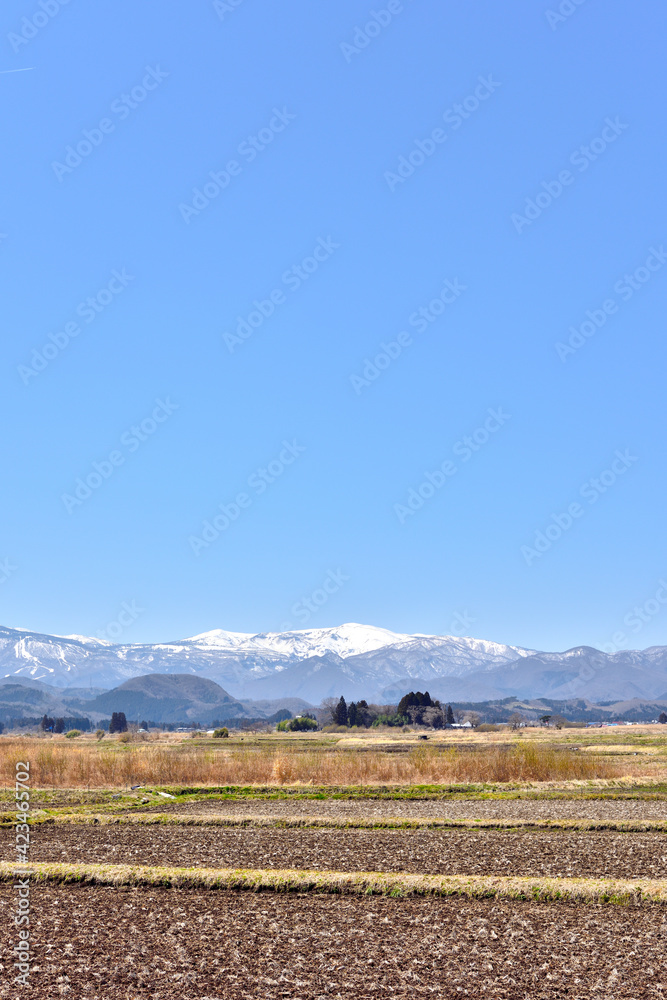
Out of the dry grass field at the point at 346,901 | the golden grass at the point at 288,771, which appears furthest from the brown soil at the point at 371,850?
the golden grass at the point at 288,771

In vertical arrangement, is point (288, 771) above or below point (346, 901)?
below

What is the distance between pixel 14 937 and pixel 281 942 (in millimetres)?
5331

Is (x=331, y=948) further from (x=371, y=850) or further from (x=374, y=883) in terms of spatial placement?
(x=371, y=850)

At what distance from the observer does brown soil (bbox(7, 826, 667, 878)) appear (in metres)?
22.7

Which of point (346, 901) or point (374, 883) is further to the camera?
point (374, 883)

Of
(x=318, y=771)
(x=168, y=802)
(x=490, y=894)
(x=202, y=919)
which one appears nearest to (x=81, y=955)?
(x=202, y=919)

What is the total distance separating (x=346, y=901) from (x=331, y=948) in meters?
4.00

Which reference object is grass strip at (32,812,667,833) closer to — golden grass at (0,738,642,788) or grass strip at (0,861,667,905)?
grass strip at (0,861,667,905)

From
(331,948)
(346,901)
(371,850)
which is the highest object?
(331,948)

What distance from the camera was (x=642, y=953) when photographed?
1445cm

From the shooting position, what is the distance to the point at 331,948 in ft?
48.9

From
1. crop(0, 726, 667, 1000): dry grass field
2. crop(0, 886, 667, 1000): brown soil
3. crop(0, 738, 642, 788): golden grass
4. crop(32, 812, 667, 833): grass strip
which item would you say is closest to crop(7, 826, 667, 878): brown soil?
crop(0, 726, 667, 1000): dry grass field

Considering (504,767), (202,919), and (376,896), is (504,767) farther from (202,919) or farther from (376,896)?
(202,919)

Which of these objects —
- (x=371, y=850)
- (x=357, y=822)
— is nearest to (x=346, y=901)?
(x=371, y=850)
